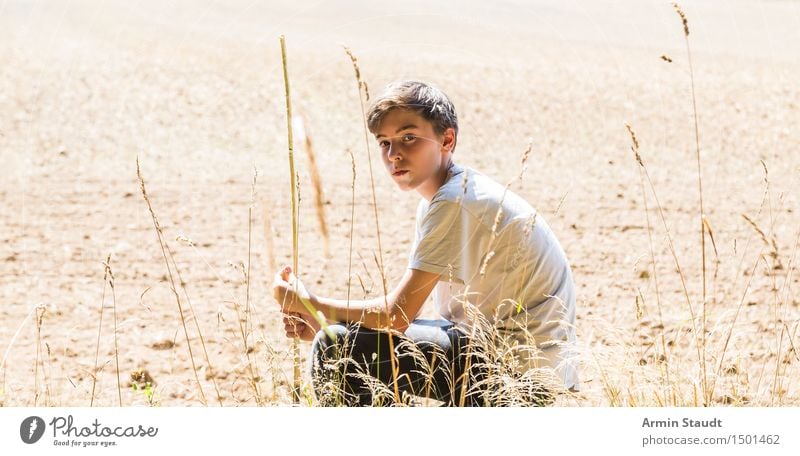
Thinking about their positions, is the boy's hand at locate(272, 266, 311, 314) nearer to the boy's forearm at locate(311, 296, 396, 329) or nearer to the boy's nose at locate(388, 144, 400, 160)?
the boy's forearm at locate(311, 296, 396, 329)

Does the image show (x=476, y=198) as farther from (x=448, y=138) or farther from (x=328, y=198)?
(x=328, y=198)

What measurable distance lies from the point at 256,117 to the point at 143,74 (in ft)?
8.05

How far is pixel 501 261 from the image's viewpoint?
223cm

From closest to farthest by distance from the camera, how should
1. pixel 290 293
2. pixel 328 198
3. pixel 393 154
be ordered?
pixel 290 293
pixel 393 154
pixel 328 198

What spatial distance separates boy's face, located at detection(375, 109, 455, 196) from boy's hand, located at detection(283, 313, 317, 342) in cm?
47

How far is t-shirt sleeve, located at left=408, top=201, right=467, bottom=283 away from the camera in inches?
82.7

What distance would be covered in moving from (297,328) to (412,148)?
0.57 meters

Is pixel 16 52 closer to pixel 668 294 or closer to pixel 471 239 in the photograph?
pixel 668 294

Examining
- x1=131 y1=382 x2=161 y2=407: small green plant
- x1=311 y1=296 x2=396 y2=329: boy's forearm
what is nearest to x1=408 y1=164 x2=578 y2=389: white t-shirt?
x1=311 y1=296 x2=396 y2=329: boy's forearm

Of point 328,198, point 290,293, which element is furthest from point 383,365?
point 328,198

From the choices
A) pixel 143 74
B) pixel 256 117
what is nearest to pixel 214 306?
pixel 256 117

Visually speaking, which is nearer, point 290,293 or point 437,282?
point 290,293

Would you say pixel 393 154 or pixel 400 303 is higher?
pixel 393 154

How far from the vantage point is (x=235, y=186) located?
6.90m
